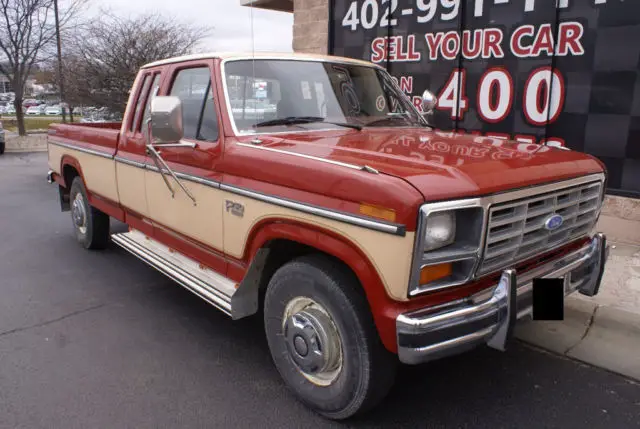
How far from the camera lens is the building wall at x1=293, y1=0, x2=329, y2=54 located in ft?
29.4

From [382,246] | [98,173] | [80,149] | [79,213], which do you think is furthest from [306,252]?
[79,213]

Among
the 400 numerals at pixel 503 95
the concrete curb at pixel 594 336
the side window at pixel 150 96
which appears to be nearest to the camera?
the concrete curb at pixel 594 336

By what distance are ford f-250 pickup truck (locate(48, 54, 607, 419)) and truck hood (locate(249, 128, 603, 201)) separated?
0.01m

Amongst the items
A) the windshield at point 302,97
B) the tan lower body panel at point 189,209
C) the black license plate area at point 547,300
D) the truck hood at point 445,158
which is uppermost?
the windshield at point 302,97

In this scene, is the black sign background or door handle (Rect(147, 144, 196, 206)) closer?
door handle (Rect(147, 144, 196, 206))

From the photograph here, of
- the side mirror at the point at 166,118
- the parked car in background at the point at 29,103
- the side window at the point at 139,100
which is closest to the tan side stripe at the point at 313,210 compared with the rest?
the side mirror at the point at 166,118

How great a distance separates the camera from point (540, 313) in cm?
289

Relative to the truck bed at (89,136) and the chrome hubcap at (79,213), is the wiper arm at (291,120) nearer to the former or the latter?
the truck bed at (89,136)

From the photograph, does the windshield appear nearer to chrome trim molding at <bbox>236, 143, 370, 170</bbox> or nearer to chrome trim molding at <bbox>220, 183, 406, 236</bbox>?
chrome trim molding at <bbox>236, 143, 370, 170</bbox>

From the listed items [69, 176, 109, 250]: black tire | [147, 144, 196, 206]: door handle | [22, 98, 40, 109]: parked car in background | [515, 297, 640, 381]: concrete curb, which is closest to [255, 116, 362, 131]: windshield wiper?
[147, 144, 196, 206]: door handle

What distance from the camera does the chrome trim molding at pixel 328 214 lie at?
2388mm

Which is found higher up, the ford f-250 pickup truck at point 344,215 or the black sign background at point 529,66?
the black sign background at point 529,66

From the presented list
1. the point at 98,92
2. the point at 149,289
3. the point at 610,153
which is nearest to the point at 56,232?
the point at 149,289

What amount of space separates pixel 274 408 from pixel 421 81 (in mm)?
5821
